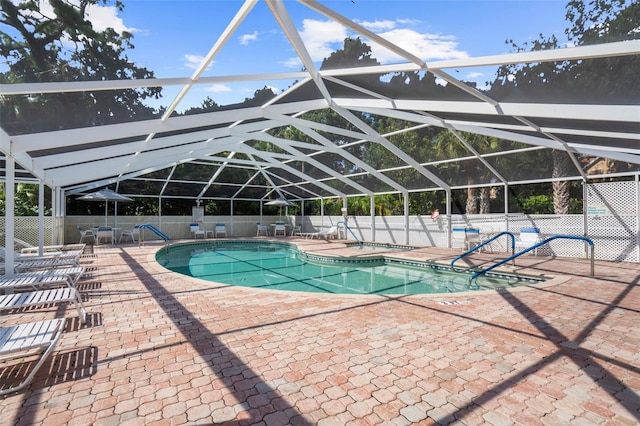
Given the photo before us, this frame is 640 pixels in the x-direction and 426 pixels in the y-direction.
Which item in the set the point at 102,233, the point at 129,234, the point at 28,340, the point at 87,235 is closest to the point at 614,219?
the point at 28,340

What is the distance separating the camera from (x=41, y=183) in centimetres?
845

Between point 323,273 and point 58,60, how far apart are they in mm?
8072

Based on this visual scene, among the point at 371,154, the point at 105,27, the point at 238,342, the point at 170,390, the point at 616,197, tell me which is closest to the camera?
the point at 170,390

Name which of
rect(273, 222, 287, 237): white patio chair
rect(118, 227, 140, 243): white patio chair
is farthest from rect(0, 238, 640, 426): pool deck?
rect(273, 222, 287, 237): white patio chair

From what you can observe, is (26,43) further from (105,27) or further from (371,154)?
(371,154)

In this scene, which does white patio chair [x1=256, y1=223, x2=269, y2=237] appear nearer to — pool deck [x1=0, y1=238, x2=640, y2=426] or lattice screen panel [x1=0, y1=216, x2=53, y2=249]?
lattice screen panel [x1=0, y1=216, x2=53, y2=249]

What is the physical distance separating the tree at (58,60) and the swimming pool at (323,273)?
5256 millimetres

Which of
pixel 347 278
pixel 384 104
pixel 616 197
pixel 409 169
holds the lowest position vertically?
pixel 347 278

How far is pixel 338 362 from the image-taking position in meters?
3.25

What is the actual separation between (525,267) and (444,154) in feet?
14.8

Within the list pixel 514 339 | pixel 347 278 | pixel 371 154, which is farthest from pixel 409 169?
pixel 514 339

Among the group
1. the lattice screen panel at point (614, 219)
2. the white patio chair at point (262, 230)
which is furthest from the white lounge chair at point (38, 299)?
the white patio chair at point (262, 230)

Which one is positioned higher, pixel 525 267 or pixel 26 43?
pixel 26 43

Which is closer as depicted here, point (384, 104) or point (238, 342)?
point (238, 342)
